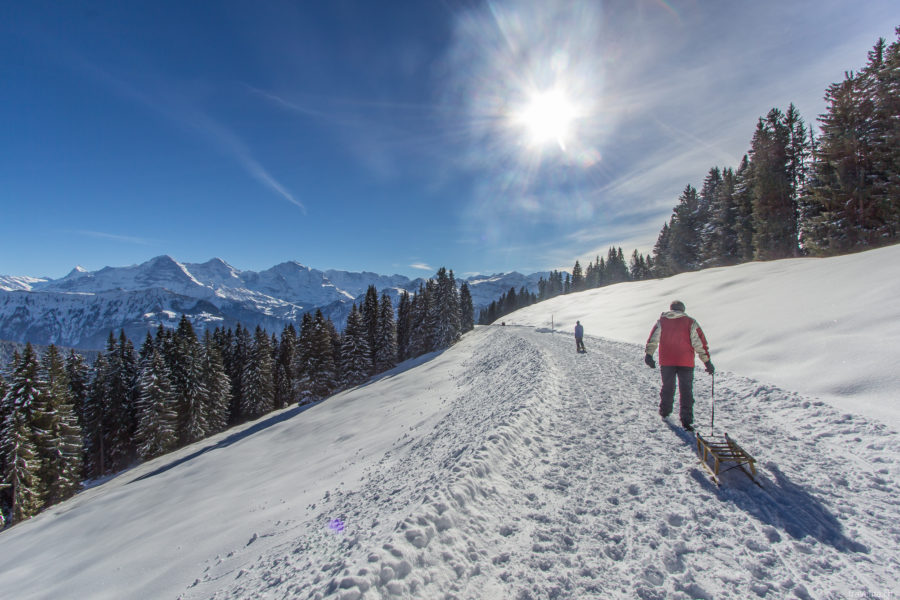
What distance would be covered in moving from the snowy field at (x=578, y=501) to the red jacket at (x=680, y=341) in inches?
57.9

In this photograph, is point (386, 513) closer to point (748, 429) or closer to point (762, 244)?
point (748, 429)

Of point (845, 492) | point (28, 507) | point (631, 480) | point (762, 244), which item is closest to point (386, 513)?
point (631, 480)

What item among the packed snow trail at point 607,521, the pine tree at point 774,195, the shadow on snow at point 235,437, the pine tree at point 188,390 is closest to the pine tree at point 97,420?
the pine tree at point 188,390

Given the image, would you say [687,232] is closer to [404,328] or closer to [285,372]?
[404,328]

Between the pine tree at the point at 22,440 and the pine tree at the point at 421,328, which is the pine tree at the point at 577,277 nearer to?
the pine tree at the point at 421,328

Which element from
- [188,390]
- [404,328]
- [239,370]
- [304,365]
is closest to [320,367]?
[304,365]

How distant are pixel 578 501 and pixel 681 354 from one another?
4124mm

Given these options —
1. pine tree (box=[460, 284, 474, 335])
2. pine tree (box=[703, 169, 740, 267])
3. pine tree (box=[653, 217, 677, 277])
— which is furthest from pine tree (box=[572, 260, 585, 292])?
pine tree (box=[703, 169, 740, 267])

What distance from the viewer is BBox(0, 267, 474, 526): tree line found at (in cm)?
2420

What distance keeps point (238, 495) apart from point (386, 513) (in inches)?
395

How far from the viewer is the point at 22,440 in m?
23.3

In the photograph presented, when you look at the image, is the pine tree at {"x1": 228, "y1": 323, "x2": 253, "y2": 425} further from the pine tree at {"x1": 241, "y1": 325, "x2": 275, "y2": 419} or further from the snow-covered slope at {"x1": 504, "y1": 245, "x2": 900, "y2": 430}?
the snow-covered slope at {"x1": 504, "y1": 245, "x2": 900, "y2": 430}

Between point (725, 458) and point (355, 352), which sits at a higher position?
point (725, 458)

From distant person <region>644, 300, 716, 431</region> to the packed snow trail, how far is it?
55 centimetres
